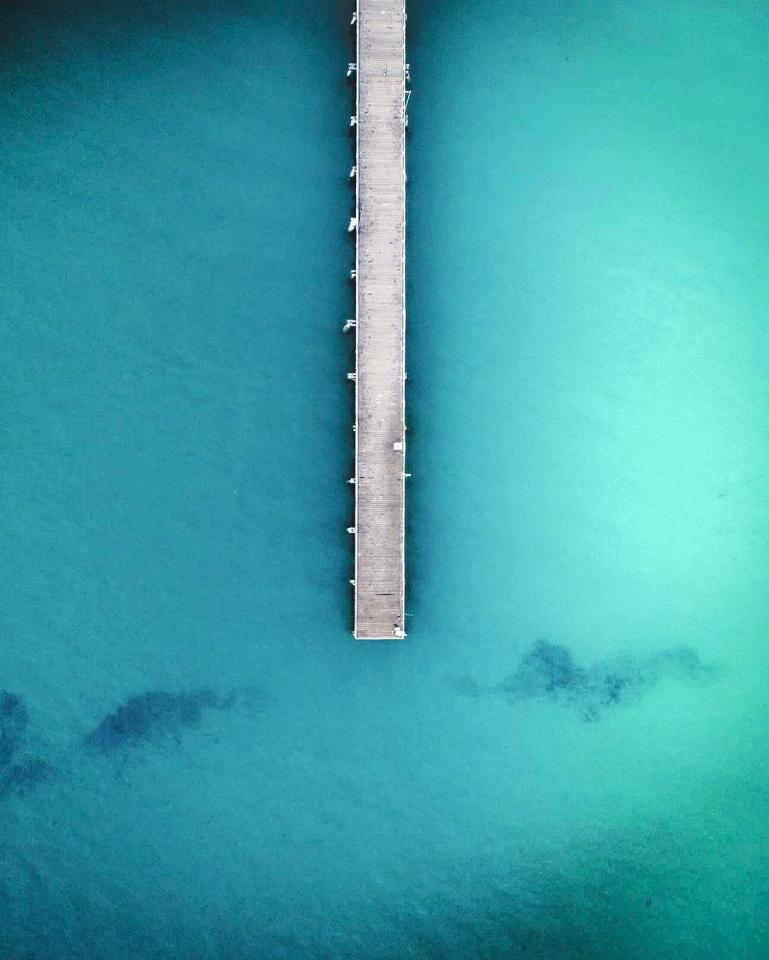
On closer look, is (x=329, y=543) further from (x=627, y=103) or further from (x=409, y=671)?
(x=627, y=103)

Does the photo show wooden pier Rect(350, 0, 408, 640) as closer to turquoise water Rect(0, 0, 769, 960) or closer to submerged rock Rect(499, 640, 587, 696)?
turquoise water Rect(0, 0, 769, 960)

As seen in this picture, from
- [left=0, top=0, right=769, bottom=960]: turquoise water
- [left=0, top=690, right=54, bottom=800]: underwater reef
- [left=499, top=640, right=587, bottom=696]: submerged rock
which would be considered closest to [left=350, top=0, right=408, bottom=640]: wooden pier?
[left=0, top=0, right=769, bottom=960]: turquoise water

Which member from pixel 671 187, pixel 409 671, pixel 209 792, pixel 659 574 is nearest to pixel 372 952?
pixel 209 792

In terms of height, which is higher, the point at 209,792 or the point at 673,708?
the point at 673,708

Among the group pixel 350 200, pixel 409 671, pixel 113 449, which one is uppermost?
pixel 350 200

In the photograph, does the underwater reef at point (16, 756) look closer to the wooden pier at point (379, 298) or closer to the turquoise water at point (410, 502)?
the turquoise water at point (410, 502)

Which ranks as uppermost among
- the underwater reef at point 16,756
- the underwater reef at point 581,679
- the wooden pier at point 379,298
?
the wooden pier at point 379,298

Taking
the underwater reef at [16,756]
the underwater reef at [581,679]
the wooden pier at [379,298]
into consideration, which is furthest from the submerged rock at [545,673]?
the underwater reef at [16,756]
